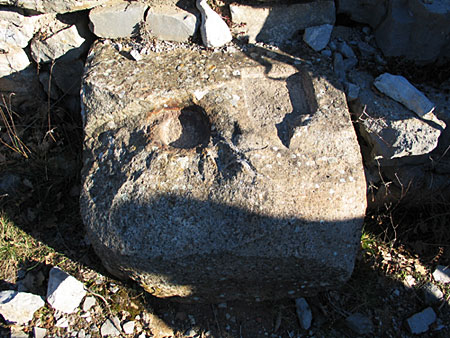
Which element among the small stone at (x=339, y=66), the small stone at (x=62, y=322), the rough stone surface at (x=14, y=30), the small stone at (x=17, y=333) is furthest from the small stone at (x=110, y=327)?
the small stone at (x=339, y=66)

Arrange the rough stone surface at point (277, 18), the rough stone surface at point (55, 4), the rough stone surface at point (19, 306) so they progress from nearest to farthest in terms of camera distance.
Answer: the rough stone surface at point (19, 306), the rough stone surface at point (55, 4), the rough stone surface at point (277, 18)

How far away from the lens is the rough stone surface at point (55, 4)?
2869mm

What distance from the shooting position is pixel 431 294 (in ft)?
9.32

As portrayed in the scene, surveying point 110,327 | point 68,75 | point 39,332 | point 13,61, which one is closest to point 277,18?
point 68,75

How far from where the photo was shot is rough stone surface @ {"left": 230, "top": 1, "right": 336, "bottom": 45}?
3.09m

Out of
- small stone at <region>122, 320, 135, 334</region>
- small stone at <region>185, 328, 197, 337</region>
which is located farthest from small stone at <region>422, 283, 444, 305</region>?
small stone at <region>122, 320, 135, 334</region>

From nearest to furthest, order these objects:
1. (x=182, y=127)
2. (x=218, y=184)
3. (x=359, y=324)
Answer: (x=218, y=184), (x=359, y=324), (x=182, y=127)

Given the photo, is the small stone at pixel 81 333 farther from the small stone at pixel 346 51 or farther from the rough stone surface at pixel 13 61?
the small stone at pixel 346 51

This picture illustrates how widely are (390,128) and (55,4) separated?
2444mm

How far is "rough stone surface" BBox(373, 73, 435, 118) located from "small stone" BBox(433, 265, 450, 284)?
42.4 inches

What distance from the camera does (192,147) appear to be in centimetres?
260

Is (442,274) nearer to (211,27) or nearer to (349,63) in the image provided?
(349,63)

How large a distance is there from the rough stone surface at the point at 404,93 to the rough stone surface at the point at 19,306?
8.72 feet

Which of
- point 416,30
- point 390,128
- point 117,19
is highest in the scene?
point 117,19
